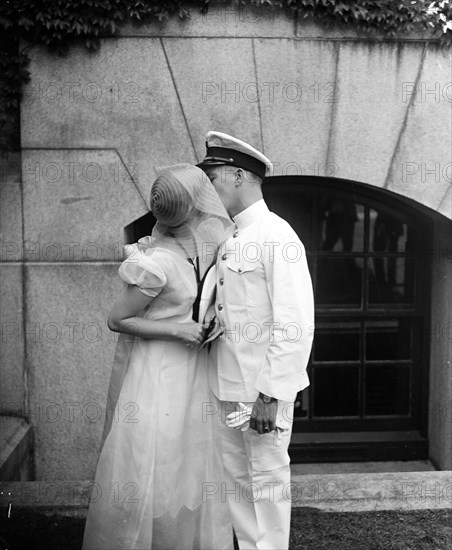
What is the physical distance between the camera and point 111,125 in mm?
4887

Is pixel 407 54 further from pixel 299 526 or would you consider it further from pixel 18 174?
pixel 299 526

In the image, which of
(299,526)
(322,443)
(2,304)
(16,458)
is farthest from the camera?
(322,443)

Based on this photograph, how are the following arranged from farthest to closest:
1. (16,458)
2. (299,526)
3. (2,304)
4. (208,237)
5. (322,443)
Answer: (322,443)
(2,304)
(16,458)
(299,526)
(208,237)

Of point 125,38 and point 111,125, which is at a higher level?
point 125,38

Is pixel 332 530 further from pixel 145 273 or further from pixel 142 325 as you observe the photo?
pixel 145 273

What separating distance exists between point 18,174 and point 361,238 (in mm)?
2660

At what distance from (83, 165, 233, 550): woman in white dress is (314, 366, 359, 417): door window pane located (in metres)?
2.36

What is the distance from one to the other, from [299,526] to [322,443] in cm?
143

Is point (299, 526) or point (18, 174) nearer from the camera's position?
point (299, 526)

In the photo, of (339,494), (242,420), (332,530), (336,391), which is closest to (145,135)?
(242,420)

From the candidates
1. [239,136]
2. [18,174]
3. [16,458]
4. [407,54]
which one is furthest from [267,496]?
[407,54]

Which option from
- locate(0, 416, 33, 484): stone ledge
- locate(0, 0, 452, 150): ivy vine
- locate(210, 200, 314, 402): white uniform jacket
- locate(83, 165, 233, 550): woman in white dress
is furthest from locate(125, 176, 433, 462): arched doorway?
locate(83, 165, 233, 550): woman in white dress

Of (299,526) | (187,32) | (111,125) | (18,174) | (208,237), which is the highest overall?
(187,32)

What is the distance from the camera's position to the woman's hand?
127 inches
